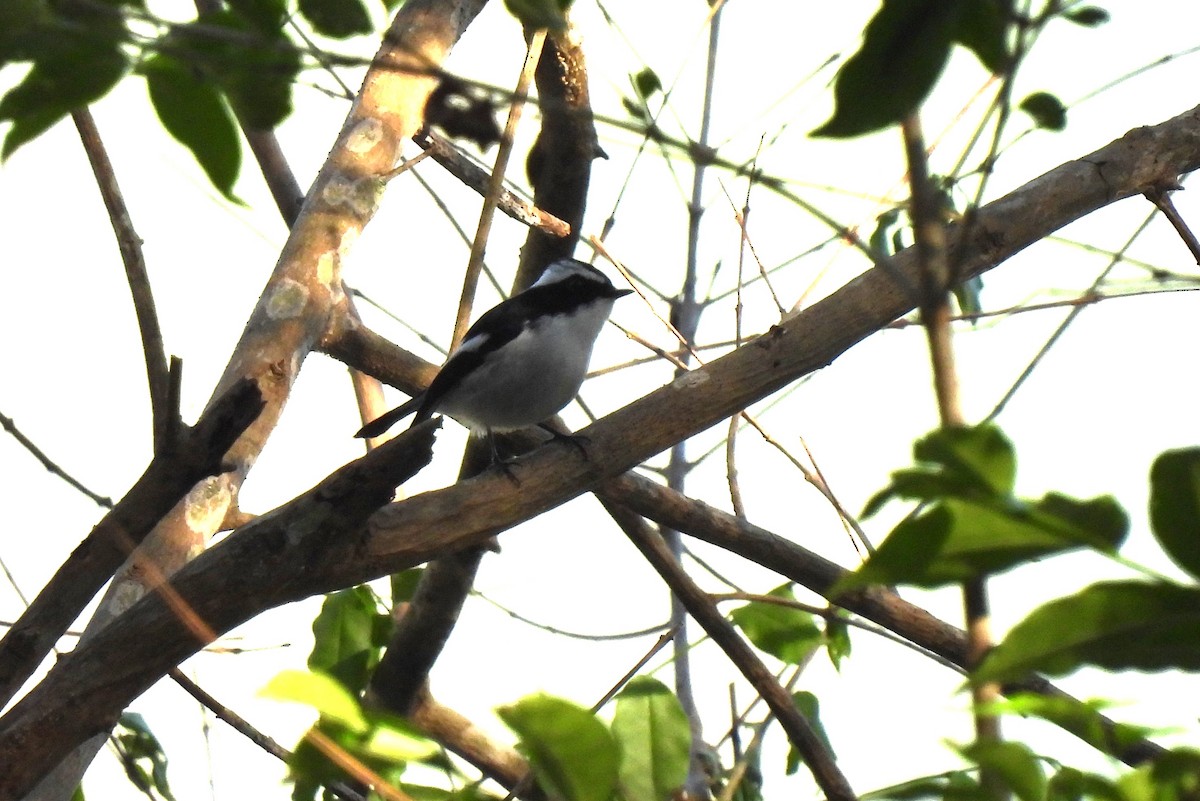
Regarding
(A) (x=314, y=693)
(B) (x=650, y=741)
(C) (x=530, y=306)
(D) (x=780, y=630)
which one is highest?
(C) (x=530, y=306)

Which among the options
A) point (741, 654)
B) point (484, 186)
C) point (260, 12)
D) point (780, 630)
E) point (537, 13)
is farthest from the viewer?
point (484, 186)

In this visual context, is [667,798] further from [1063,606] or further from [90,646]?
[90,646]

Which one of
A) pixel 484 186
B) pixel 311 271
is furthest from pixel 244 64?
pixel 484 186

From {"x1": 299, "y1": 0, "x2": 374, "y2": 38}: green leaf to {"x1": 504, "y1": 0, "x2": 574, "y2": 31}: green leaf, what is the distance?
21 cm

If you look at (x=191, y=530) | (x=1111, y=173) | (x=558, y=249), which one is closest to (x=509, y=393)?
(x=558, y=249)

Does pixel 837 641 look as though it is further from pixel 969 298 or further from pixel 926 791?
pixel 926 791

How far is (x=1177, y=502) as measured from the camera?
682 millimetres

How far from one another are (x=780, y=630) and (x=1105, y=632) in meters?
2.49

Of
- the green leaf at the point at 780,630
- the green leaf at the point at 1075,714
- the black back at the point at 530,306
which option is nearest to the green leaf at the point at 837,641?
the green leaf at the point at 780,630

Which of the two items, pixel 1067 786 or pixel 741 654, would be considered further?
pixel 741 654

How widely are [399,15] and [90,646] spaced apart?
2.93 m

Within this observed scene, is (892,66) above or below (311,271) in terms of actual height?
below

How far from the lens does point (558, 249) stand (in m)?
4.69

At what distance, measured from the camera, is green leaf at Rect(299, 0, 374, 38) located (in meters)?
1.17
